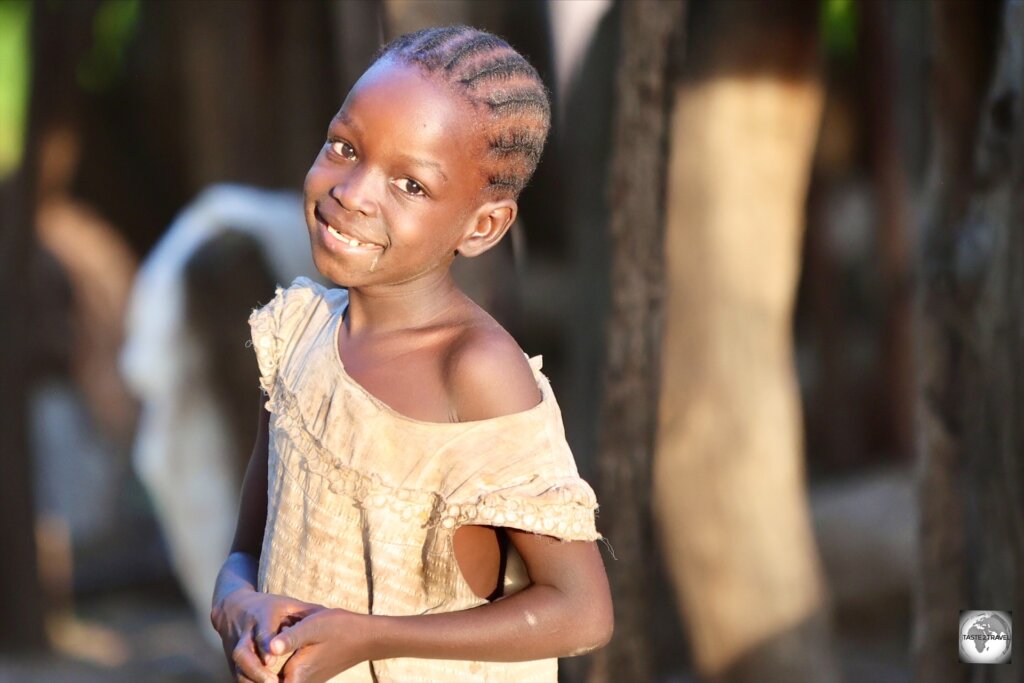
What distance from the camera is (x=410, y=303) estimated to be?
130cm

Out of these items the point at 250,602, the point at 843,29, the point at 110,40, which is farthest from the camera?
the point at 843,29

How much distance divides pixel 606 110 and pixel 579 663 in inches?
54.8

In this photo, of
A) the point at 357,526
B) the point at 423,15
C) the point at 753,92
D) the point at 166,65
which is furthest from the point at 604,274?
the point at 166,65

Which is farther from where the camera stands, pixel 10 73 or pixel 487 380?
pixel 10 73

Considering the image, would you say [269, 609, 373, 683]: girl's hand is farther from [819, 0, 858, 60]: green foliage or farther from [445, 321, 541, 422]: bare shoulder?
[819, 0, 858, 60]: green foliage

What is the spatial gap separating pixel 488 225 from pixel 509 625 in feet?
1.37

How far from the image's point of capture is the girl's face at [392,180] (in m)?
1.19

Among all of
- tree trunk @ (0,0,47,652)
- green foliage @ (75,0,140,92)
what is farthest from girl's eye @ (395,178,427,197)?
green foliage @ (75,0,140,92)

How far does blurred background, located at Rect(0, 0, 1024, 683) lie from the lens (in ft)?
9.04

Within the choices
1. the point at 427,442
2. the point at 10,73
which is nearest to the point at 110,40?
the point at 10,73

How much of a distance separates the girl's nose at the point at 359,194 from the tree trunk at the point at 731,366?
2359 mm

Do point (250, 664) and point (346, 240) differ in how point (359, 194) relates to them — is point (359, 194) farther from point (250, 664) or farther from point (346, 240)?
point (250, 664)

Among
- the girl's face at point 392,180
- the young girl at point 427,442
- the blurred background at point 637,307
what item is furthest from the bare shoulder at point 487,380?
the blurred background at point 637,307

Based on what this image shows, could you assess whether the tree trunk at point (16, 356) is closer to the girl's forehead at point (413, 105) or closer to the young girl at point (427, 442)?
the young girl at point (427, 442)
